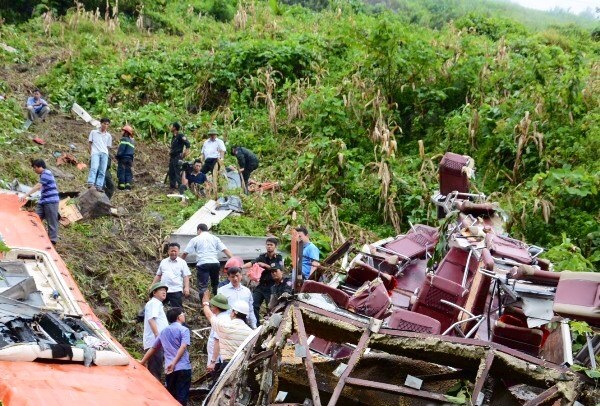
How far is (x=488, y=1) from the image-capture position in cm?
4528

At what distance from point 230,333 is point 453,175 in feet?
17.1

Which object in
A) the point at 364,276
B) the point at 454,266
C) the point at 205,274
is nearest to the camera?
the point at 454,266

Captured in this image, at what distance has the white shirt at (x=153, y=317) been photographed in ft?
29.6

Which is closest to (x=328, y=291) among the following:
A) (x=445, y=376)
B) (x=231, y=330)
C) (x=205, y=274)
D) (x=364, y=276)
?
(x=231, y=330)

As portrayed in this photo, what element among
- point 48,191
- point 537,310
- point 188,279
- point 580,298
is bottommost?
point 188,279

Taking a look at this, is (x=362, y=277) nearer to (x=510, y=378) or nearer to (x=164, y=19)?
(x=510, y=378)

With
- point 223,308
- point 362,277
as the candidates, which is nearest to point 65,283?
point 223,308

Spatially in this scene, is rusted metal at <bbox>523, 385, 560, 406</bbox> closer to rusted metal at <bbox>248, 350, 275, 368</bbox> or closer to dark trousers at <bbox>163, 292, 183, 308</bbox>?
rusted metal at <bbox>248, 350, 275, 368</bbox>

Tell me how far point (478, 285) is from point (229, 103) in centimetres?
1286

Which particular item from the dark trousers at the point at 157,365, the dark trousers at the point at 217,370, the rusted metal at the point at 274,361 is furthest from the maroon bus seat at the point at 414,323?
the dark trousers at the point at 157,365

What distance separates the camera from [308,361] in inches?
243

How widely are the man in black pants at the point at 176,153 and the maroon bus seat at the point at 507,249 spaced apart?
23.7ft

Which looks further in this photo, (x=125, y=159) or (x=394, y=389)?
(x=125, y=159)

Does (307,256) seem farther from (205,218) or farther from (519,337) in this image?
(519,337)
